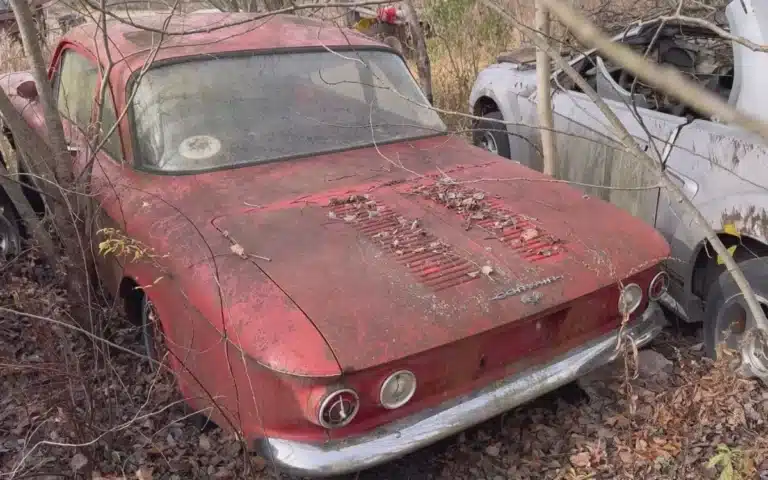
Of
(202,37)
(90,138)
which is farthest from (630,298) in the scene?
(90,138)

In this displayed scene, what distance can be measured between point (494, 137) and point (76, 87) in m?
3.15

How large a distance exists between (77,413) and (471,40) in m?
6.63

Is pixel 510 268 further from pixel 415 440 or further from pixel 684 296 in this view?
pixel 684 296

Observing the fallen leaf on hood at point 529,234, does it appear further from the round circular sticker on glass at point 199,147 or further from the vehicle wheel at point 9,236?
the vehicle wheel at point 9,236

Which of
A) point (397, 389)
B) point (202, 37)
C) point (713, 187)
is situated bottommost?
point (397, 389)

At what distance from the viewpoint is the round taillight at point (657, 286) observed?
3057mm

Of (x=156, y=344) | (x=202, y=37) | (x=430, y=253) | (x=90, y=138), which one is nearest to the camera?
(x=430, y=253)

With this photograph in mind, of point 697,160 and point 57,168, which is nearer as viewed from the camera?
point 697,160

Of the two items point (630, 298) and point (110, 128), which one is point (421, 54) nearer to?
point (110, 128)

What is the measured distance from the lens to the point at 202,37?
388 cm

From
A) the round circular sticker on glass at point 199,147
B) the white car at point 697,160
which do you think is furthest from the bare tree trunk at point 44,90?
the white car at point 697,160

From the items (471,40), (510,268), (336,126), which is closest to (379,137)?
(336,126)

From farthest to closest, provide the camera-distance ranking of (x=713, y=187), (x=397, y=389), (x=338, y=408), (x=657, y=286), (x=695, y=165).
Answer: (x=695, y=165) → (x=713, y=187) → (x=657, y=286) → (x=397, y=389) → (x=338, y=408)

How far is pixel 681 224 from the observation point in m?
3.59
